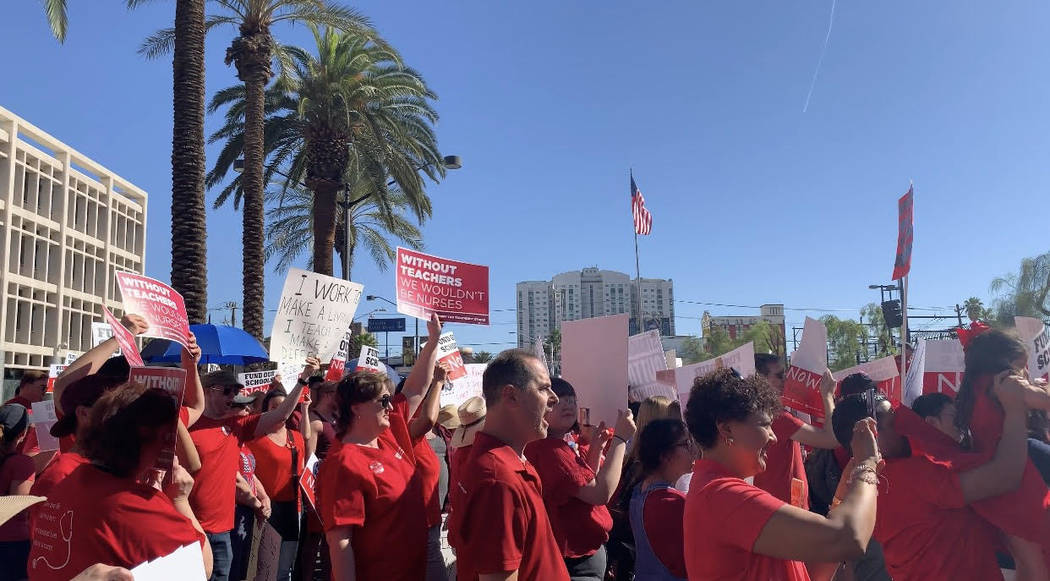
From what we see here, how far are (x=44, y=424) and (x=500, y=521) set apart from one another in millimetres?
4079

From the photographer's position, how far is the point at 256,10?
16.1 metres

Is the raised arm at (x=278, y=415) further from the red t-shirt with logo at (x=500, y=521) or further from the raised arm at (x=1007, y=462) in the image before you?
the raised arm at (x=1007, y=462)

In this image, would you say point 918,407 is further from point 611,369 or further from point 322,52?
point 322,52

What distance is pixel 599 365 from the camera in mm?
4809

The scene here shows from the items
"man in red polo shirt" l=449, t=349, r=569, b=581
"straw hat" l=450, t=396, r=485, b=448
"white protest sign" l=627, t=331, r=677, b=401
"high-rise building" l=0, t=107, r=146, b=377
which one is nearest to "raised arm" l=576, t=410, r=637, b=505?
"man in red polo shirt" l=449, t=349, r=569, b=581

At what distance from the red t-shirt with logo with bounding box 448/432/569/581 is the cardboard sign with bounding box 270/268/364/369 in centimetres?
396

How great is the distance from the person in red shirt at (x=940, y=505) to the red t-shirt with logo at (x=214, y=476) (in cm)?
388

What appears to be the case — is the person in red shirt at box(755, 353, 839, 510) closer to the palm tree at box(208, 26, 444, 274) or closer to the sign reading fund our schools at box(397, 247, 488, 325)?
the sign reading fund our schools at box(397, 247, 488, 325)

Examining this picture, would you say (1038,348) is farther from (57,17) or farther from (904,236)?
(57,17)

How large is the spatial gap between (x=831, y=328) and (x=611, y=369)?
7021 cm

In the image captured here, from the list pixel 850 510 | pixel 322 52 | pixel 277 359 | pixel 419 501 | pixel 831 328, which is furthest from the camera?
pixel 831 328

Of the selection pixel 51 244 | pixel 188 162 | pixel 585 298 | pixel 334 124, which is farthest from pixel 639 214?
pixel 585 298

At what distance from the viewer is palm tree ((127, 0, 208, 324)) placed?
41.6ft

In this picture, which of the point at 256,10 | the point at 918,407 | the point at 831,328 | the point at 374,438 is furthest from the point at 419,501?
the point at 831,328
